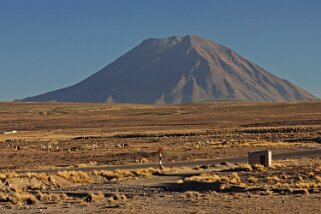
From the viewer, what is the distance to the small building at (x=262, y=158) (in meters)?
34.5

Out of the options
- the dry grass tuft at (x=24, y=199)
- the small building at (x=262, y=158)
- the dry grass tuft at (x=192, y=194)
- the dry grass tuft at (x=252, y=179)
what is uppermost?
the small building at (x=262, y=158)

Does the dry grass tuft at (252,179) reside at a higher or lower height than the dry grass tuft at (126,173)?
higher

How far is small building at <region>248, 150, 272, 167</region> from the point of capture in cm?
3447

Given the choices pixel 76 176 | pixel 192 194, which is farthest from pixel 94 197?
pixel 76 176

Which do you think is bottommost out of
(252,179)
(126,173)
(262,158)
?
(126,173)

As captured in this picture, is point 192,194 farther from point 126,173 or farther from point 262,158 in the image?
point 262,158

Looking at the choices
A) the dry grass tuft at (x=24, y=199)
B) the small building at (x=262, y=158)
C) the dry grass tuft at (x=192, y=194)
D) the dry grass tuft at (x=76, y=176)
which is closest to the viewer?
the dry grass tuft at (x=24, y=199)

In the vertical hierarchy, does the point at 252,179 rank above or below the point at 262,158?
below

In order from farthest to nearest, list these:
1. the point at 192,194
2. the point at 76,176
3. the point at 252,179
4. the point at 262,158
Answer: the point at 262,158 → the point at 76,176 → the point at 252,179 → the point at 192,194

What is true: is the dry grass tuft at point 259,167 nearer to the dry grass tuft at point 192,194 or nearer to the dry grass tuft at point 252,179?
the dry grass tuft at point 252,179

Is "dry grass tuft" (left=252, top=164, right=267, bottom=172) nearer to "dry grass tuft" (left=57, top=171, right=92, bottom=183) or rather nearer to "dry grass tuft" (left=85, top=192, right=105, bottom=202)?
"dry grass tuft" (left=57, top=171, right=92, bottom=183)

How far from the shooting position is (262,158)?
34.9 meters

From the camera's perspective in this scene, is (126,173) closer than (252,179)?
No

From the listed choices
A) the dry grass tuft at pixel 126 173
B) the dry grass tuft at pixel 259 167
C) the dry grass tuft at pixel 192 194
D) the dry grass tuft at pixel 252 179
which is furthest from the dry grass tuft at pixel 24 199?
the dry grass tuft at pixel 259 167
